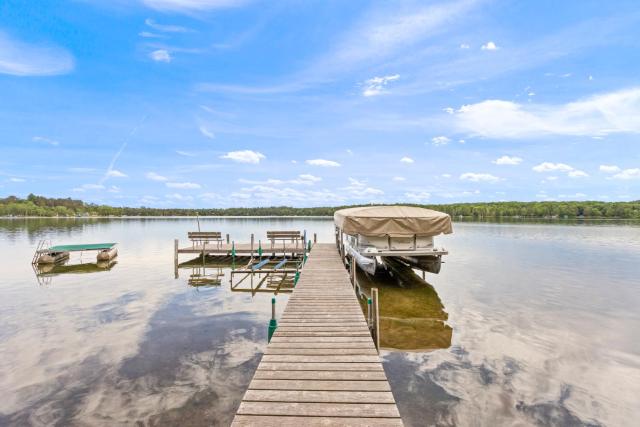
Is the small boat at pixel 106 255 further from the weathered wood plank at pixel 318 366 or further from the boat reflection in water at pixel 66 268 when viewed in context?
the weathered wood plank at pixel 318 366

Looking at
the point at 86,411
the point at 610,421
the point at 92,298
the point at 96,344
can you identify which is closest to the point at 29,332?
the point at 96,344

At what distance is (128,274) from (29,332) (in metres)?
9.21

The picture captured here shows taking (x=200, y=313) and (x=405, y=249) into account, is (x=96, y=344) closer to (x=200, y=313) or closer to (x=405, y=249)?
(x=200, y=313)

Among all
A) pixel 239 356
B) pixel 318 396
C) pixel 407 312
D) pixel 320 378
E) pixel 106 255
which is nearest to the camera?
pixel 318 396

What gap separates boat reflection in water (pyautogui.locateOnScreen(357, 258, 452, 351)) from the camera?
29.6 ft

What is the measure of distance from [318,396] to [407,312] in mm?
8186

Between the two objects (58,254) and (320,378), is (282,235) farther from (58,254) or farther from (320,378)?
(320,378)

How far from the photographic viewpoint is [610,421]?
5.67 meters

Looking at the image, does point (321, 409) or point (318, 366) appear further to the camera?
point (318, 366)

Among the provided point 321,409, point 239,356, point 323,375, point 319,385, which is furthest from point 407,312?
point 321,409

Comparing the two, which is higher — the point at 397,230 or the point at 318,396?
the point at 397,230

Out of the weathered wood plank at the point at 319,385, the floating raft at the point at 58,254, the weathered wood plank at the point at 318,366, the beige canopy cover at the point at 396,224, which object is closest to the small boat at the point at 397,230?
the beige canopy cover at the point at 396,224

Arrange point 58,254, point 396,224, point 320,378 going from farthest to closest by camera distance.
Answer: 1. point 58,254
2. point 396,224
3. point 320,378

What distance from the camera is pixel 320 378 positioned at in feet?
15.6
